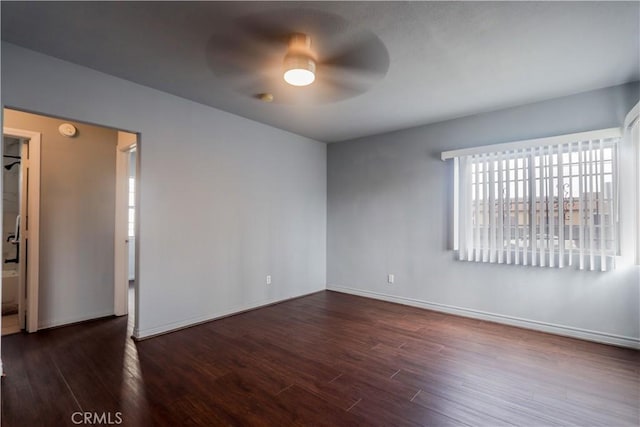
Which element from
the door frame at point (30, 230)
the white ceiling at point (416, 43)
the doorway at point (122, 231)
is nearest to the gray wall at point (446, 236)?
the white ceiling at point (416, 43)

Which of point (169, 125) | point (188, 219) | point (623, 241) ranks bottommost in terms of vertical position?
point (623, 241)

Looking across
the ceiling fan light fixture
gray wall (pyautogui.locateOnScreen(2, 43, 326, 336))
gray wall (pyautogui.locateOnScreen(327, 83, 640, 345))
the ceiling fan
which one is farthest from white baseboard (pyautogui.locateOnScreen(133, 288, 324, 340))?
the ceiling fan light fixture

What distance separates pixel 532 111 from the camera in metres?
3.39

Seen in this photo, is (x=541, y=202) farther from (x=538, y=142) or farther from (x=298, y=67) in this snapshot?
(x=298, y=67)

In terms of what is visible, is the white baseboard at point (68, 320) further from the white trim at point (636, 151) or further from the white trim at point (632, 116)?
the white trim at point (632, 116)

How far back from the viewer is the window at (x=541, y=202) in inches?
117

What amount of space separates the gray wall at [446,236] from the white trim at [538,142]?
138 millimetres

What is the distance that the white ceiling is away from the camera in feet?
6.31

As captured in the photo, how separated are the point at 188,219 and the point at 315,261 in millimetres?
2408

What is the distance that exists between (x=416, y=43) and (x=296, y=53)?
956mm

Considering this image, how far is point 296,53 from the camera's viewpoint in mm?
2277

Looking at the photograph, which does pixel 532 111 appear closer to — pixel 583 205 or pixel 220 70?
pixel 583 205

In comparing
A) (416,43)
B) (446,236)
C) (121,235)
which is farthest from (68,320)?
(446,236)

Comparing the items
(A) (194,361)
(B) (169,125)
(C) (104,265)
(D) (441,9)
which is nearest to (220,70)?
(B) (169,125)
